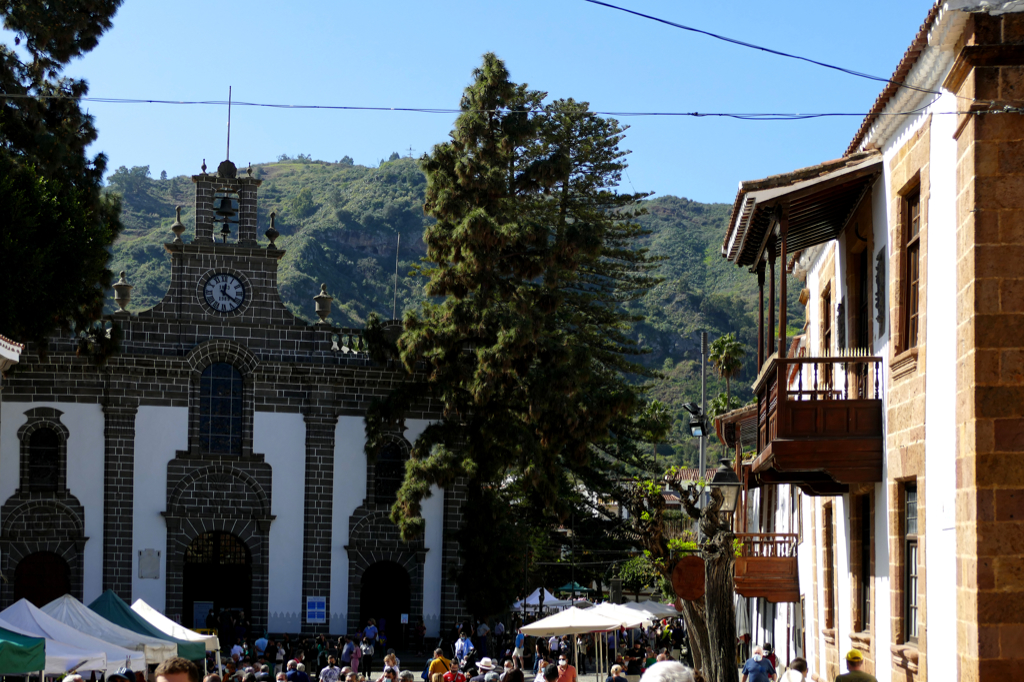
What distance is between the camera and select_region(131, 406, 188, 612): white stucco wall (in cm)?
3244

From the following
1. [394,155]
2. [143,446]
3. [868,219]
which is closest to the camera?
[868,219]

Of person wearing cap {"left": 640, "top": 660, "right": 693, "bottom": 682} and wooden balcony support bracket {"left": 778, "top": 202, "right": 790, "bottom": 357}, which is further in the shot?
wooden balcony support bracket {"left": 778, "top": 202, "right": 790, "bottom": 357}

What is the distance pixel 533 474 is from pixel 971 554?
70.6 ft

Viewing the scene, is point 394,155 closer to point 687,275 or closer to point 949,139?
point 687,275

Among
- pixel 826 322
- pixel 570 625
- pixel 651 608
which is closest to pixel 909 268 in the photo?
pixel 826 322

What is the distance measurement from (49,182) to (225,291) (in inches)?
267


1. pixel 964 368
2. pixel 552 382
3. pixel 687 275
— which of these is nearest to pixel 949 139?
pixel 964 368

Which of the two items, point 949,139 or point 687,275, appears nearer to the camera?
point 949,139

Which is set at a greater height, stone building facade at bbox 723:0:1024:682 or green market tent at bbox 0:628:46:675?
stone building facade at bbox 723:0:1024:682

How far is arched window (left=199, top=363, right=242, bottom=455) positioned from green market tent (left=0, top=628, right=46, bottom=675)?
768 inches

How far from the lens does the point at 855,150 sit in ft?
47.3

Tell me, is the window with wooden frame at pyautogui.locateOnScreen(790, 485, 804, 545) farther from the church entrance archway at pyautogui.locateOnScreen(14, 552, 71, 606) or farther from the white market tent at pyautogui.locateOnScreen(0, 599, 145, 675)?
the church entrance archway at pyautogui.locateOnScreen(14, 552, 71, 606)

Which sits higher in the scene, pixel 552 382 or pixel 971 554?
pixel 552 382

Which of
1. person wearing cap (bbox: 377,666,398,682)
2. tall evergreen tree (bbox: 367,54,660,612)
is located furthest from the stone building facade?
tall evergreen tree (bbox: 367,54,660,612)
